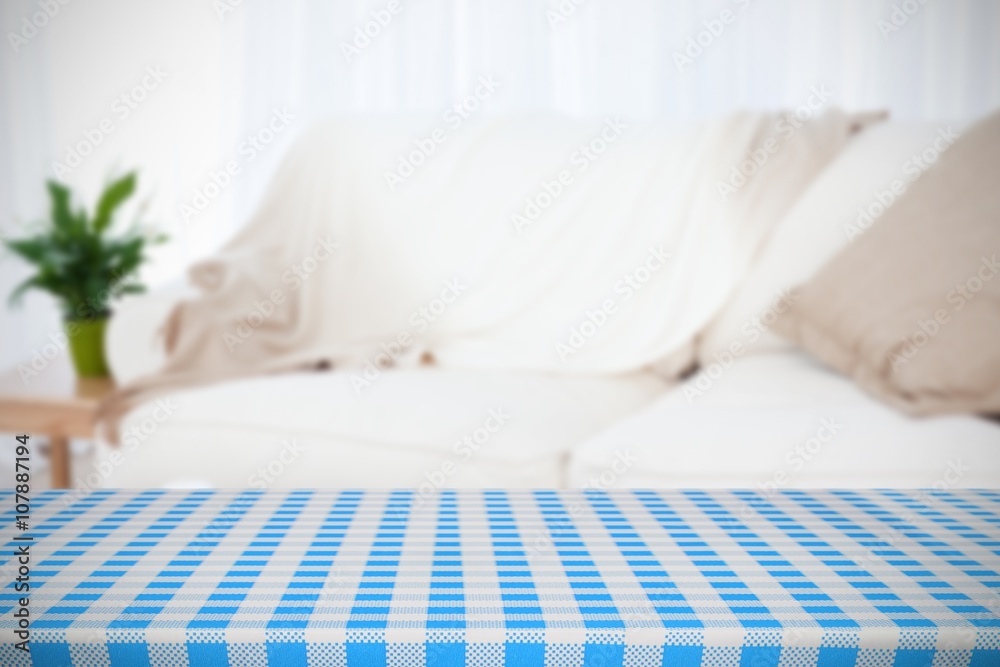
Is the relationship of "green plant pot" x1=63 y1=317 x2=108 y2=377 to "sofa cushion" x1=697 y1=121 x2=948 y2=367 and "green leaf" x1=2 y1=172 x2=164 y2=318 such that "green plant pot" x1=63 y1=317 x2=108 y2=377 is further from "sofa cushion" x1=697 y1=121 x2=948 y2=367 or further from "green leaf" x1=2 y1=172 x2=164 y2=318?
"sofa cushion" x1=697 y1=121 x2=948 y2=367

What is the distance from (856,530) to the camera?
56 cm

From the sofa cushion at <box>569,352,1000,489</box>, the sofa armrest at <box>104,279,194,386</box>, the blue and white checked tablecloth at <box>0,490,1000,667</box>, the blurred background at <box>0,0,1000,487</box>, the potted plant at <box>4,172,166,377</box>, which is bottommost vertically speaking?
the sofa cushion at <box>569,352,1000,489</box>

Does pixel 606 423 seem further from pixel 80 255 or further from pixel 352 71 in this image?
pixel 352 71

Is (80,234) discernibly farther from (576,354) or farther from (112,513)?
(112,513)

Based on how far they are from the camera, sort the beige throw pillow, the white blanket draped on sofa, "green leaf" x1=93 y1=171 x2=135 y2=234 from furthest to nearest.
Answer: "green leaf" x1=93 y1=171 x2=135 y2=234
the white blanket draped on sofa
the beige throw pillow

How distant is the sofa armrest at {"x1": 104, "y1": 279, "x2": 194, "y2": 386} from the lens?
147cm

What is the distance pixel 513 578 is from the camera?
476 mm

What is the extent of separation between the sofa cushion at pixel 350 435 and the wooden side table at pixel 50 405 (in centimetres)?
10

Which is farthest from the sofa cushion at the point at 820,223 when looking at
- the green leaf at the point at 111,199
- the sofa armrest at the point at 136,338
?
the green leaf at the point at 111,199

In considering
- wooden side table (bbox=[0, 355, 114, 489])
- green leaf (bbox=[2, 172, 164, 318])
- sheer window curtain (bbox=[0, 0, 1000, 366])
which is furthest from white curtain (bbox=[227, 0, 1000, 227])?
wooden side table (bbox=[0, 355, 114, 489])

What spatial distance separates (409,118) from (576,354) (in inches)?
25.9

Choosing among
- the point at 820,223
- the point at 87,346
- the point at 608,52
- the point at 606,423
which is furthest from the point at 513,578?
the point at 608,52

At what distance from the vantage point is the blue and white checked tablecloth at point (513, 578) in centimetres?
41

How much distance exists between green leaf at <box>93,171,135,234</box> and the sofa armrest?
0.87 ft
